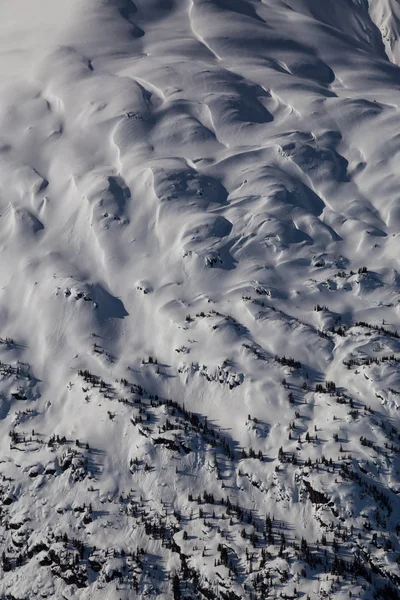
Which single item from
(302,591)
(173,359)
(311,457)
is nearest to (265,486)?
(311,457)

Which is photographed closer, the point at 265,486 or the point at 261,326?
the point at 265,486

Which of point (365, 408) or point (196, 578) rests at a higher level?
point (365, 408)

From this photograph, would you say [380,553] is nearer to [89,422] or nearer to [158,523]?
[158,523]

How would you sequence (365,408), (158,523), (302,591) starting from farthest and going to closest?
(365,408)
(158,523)
(302,591)

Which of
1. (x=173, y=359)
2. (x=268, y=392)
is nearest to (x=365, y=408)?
(x=268, y=392)

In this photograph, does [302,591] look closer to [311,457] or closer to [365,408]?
[311,457]

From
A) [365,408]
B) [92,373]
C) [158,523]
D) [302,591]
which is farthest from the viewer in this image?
[92,373]

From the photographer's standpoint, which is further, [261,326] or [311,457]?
[261,326]

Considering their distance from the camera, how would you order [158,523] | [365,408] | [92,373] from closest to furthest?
[158,523]
[365,408]
[92,373]

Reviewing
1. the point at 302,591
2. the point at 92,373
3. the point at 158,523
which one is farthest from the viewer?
the point at 92,373
